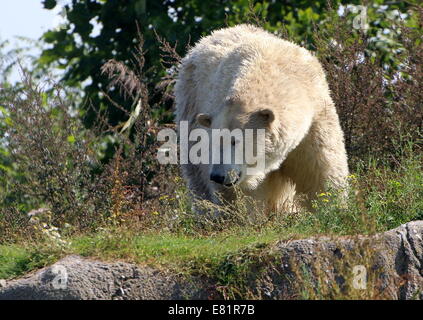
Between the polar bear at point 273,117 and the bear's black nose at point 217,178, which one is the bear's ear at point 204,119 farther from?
the bear's black nose at point 217,178

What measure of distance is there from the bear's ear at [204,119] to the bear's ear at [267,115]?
1.67 ft

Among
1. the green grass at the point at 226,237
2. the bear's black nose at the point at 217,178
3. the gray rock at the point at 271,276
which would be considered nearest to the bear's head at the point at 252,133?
the bear's black nose at the point at 217,178

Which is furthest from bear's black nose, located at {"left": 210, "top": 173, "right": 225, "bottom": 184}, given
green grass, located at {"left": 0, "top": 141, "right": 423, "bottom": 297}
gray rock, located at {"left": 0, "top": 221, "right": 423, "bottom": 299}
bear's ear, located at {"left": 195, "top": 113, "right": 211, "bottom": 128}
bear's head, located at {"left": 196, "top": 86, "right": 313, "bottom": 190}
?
gray rock, located at {"left": 0, "top": 221, "right": 423, "bottom": 299}

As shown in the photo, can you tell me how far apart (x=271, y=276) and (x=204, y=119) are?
2.15m

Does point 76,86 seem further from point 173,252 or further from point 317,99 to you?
point 173,252

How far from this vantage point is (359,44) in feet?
28.8

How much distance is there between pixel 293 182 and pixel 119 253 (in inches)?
94.3

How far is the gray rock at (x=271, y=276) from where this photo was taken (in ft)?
16.6

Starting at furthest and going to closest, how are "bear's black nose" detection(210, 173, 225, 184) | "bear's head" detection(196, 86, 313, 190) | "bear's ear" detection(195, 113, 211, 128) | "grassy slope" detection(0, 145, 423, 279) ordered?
"bear's ear" detection(195, 113, 211, 128), "bear's head" detection(196, 86, 313, 190), "bear's black nose" detection(210, 173, 225, 184), "grassy slope" detection(0, 145, 423, 279)

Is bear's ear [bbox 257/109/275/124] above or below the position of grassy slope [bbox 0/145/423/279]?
above

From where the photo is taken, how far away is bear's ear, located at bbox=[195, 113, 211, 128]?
6.98m

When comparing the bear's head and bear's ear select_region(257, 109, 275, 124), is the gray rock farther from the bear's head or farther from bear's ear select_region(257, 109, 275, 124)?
bear's ear select_region(257, 109, 275, 124)

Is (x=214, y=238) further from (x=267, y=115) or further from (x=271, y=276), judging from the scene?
(x=267, y=115)

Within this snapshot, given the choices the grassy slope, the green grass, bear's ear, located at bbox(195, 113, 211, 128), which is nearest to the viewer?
the green grass
